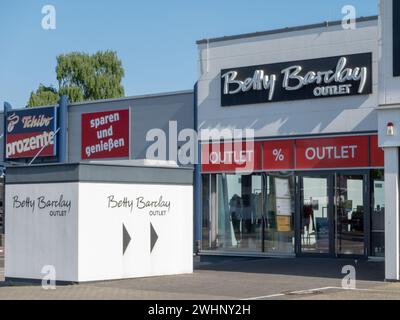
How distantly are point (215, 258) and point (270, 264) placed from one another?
3662 mm

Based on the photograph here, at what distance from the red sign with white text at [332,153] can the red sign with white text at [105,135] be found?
7229 millimetres

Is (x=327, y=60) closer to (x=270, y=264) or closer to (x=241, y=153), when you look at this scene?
(x=241, y=153)

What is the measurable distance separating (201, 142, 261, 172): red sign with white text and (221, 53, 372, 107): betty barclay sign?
1.36 metres

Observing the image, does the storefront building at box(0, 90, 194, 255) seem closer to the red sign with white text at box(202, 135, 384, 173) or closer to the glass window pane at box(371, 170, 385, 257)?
the red sign with white text at box(202, 135, 384, 173)

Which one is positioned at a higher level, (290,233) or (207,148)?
(207,148)

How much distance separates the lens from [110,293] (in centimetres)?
1471

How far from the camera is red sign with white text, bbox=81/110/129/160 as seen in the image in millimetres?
27828

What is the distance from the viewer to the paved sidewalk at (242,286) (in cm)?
1425

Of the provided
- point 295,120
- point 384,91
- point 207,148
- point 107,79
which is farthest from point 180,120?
point 107,79

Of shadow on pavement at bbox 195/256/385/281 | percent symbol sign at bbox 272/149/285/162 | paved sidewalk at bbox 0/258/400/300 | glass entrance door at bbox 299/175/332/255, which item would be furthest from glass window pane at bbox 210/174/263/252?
paved sidewalk at bbox 0/258/400/300

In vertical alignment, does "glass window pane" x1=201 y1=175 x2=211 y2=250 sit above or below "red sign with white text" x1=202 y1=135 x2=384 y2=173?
below

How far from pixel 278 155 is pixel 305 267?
4.53 meters

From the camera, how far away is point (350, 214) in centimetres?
2244

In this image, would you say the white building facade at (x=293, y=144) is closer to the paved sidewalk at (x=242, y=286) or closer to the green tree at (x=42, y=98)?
the paved sidewalk at (x=242, y=286)
